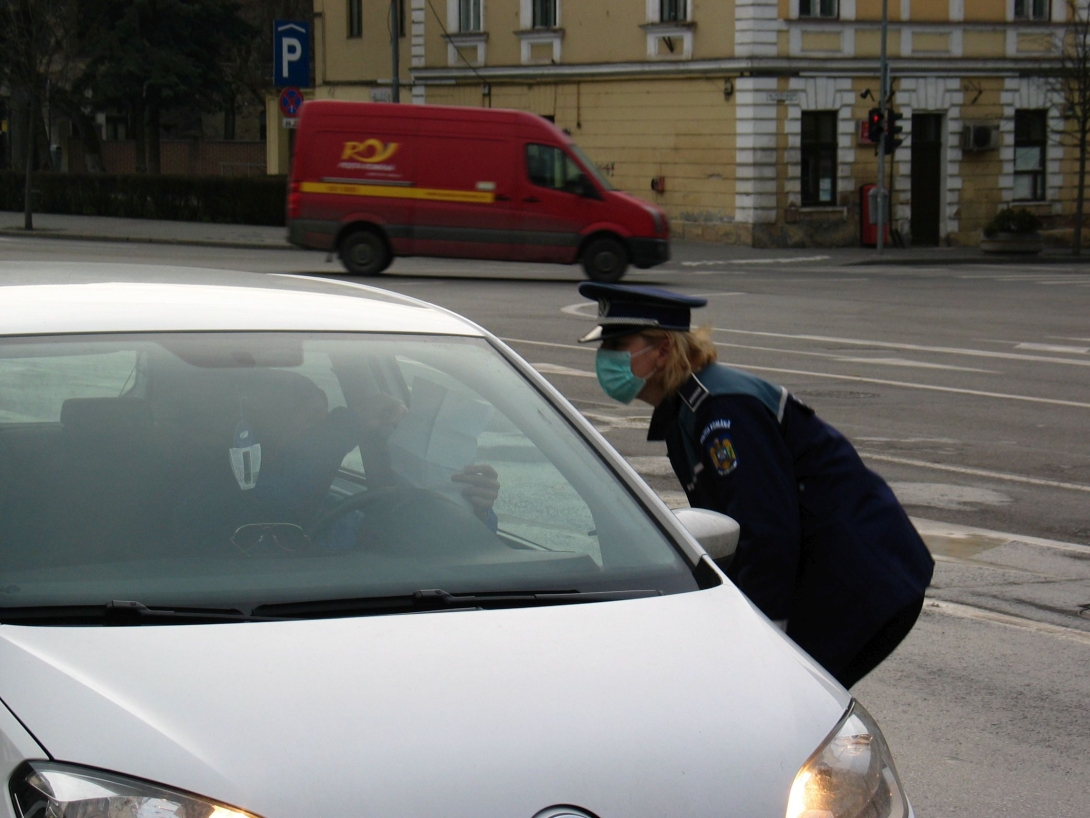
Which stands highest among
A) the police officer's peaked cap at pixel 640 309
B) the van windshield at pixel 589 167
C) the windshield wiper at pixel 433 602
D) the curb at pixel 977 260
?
the van windshield at pixel 589 167

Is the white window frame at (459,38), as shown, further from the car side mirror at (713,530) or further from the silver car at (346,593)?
the car side mirror at (713,530)

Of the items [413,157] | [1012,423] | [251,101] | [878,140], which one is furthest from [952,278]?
A: [251,101]

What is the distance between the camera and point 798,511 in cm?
346

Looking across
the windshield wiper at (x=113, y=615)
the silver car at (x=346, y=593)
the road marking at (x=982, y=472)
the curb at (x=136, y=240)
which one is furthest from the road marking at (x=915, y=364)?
the curb at (x=136, y=240)

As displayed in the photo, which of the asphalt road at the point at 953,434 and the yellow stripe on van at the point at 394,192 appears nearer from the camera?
the asphalt road at the point at 953,434

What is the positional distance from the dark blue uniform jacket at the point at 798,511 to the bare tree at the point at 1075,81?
3209cm

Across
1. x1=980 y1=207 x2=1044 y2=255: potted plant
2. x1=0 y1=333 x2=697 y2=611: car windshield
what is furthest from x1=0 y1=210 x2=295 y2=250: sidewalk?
x1=0 y1=333 x2=697 y2=611: car windshield

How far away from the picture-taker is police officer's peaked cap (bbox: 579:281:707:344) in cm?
355

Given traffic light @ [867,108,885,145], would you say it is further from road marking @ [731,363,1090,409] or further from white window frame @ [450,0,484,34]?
road marking @ [731,363,1090,409]

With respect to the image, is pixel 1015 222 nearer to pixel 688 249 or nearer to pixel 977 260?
pixel 977 260

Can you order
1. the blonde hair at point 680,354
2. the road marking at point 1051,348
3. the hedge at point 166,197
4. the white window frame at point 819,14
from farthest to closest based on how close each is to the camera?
the hedge at point 166,197
the white window frame at point 819,14
the road marking at point 1051,348
the blonde hair at point 680,354

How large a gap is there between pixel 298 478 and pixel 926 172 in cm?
3560

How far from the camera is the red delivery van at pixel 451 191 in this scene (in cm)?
2403

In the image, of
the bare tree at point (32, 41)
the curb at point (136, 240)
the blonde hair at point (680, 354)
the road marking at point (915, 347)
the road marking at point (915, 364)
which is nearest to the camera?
the blonde hair at point (680, 354)
